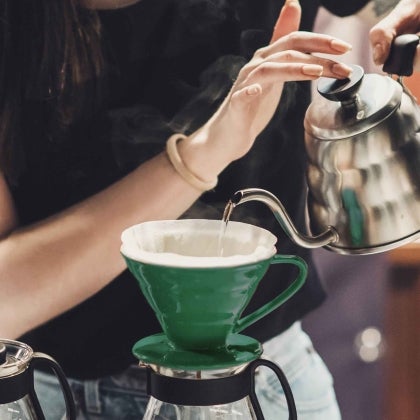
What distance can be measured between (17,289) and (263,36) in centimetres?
56

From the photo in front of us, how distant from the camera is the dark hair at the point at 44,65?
44.2 inches

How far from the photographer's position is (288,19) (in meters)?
1.12

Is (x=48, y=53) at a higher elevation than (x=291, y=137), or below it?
higher

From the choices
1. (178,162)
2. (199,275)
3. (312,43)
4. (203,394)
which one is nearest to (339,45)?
(312,43)

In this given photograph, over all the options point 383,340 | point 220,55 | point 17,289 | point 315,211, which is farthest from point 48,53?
point 383,340

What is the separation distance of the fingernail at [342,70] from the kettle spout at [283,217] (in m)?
0.19

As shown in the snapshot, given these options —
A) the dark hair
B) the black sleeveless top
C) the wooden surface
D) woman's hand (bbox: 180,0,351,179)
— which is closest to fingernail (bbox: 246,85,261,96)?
woman's hand (bbox: 180,0,351,179)

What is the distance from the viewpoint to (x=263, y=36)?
1139 millimetres

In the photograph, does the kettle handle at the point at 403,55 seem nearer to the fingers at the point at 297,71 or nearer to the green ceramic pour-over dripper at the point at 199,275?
the fingers at the point at 297,71

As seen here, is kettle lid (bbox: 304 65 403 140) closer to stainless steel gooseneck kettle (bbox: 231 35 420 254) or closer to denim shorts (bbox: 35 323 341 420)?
stainless steel gooseneck kettle (bbox: 231 35 420 254)

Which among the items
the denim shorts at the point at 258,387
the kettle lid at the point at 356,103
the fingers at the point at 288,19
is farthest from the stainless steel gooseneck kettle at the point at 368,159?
the denim shorts at the point at 258,387

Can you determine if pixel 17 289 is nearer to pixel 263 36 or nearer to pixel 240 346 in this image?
pixel 240 346

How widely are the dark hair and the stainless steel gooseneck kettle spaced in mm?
345

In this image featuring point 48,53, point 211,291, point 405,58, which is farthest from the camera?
point 48,53
